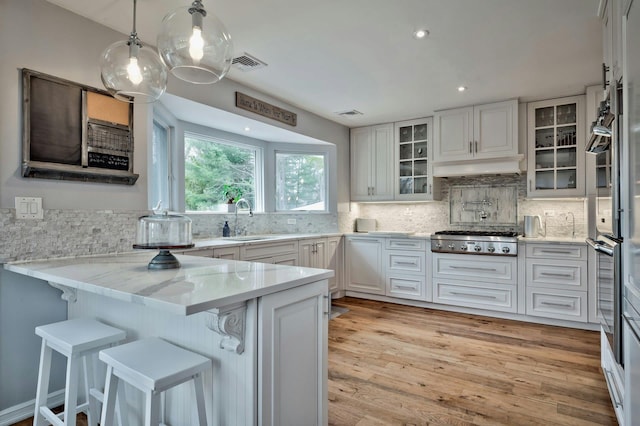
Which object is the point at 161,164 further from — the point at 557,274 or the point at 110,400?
the point at 557,274

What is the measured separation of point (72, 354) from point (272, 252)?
2185 mm

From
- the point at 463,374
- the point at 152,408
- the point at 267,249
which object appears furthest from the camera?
the point at 267,249

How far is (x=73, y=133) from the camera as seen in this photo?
219 cm

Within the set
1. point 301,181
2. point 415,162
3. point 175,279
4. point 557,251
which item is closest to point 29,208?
point 175,279

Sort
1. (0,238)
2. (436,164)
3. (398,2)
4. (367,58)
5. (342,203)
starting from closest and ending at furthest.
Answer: (0,238) → (398,2) → (367,58) → (436,164) → (342,203)

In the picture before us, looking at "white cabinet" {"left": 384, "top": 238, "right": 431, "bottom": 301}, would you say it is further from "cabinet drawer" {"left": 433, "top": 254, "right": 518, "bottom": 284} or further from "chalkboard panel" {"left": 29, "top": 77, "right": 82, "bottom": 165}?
"chalkboard panel" {"left": 29, "top": 77, "right": 82, "bottom": 165}

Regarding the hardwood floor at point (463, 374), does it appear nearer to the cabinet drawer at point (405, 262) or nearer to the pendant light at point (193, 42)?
the cabinet drawer at point (405, 262)

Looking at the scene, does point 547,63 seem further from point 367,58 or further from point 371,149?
point 371,149

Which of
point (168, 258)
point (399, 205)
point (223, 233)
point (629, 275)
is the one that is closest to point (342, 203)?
point (399, 205)

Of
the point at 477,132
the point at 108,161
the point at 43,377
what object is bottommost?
the point at 43,377

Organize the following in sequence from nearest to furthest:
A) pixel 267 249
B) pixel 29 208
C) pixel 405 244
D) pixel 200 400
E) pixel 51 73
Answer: pixel 200 400
pixel 29 208
pixel 51 73
pixel 267 249
pixel 405 244

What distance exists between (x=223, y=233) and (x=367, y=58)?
231 cm

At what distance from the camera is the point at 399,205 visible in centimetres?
511

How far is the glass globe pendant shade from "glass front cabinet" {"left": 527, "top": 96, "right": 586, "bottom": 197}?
381 cm
